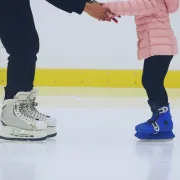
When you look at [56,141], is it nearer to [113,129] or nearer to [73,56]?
[113,129]

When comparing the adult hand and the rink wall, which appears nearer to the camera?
the adult hand

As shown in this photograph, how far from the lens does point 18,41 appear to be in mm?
1806

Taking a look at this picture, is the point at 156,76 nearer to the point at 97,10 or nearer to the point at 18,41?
the point at 97,10

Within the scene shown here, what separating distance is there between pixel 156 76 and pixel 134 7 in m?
0.27

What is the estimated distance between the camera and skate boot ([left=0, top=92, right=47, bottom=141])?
1793mm

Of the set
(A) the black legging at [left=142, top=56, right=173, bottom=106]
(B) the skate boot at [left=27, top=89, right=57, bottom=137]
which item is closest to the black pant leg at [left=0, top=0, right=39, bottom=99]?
(B) the skate boot at [left=27, top=89, right=57, bottom=137]

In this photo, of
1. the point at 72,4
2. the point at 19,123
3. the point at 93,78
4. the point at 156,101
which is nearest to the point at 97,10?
the point at 72,4

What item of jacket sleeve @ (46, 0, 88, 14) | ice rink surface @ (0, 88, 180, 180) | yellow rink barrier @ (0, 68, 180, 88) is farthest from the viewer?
yellow rink barrier @ (0, 68, 180, 88)

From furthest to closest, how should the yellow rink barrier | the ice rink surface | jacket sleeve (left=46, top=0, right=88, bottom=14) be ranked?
the yellow rink barrier < jacket sleeve (left=46, top=0, right=88, bottom=14) < the ice rink surface

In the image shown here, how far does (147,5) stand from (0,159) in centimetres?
79

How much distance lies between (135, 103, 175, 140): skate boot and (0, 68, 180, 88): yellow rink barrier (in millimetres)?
2813

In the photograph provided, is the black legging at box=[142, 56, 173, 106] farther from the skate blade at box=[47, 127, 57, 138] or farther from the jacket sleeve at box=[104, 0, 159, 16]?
the skate blade at box=[47, 127, 57, 138]

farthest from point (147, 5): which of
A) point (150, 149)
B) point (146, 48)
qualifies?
point (150, 149)

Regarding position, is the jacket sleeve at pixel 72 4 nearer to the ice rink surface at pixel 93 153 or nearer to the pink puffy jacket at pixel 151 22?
the pink puffy jacket at pixel 151 22
